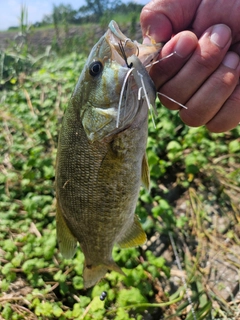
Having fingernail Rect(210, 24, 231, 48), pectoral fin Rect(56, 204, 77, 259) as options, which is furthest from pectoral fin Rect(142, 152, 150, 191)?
fingernail Rect(210, 24, 231, 48)

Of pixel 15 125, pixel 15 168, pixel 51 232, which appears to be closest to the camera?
pixel 51 232

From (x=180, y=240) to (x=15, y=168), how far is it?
80.4 inches

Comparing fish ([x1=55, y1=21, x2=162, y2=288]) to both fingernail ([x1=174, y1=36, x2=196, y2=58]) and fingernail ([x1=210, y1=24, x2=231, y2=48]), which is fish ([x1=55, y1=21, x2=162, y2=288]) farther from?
fingernail ([x1=210, y1=24, x2=231, y2=48])

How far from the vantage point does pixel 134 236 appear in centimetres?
189

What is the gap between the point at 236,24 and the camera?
4.94 ft

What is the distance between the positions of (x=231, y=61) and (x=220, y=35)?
13cm

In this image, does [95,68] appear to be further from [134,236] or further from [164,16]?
[134,236]

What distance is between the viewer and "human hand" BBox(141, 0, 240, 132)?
4.72ft

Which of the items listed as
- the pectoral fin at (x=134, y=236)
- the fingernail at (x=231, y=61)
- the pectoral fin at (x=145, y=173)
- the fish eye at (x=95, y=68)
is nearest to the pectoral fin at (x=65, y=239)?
the pectoral fin at (x=134, y=236)

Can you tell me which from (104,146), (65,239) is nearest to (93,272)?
(65,239)

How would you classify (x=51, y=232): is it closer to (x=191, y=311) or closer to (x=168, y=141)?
(x=191, y=311)

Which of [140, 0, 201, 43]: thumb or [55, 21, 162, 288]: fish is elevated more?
[140, 0, 201, 43]: thumb

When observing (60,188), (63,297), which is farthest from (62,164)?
(63,297)

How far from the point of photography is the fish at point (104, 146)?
1.32 meters
